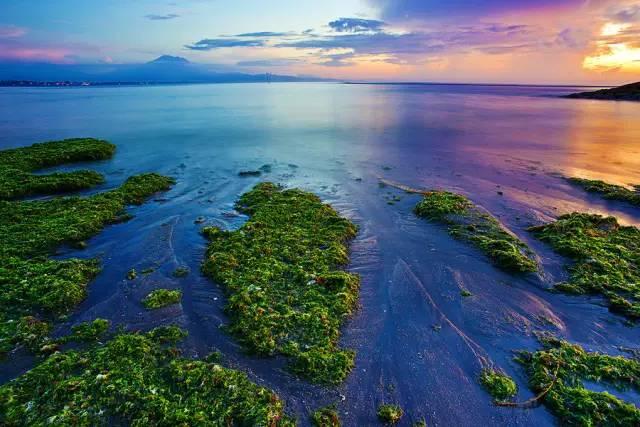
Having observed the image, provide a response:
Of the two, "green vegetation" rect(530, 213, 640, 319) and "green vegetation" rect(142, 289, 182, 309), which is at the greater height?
"green vegetation" rect(530, 213, 640, 319)

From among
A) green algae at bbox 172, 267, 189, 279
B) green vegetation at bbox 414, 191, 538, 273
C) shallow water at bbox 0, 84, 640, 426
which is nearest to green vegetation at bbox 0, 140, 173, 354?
shallow water at bbox 0, 84, 640, 426

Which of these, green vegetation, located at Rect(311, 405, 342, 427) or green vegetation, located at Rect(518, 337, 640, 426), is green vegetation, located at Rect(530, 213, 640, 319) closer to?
green vegetation, located at Rect(518, 337, 640, 426)

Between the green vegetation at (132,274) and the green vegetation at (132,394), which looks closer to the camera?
the green vegetation at (132,394)

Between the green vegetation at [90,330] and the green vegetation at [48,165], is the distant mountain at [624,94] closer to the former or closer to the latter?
the green vegetation at [48,165]

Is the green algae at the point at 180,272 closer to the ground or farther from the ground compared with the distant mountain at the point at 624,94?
closer to the ground

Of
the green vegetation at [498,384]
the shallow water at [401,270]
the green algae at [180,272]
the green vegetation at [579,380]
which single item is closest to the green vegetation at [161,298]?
the shallow water at [401,270]

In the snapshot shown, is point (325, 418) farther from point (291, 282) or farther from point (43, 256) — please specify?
point (43, 256)

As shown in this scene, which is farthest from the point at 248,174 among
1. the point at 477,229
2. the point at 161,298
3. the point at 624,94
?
the point at 624,94
